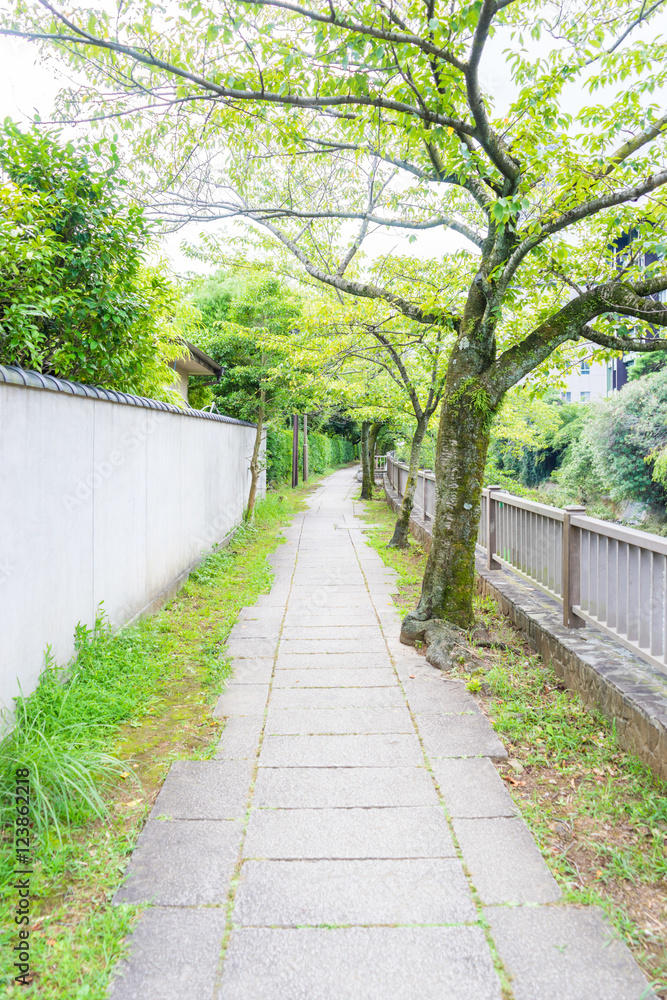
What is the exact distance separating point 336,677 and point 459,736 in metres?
1.17

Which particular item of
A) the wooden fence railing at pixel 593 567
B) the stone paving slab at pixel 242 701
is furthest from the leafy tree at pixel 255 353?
the stone paving slab at pixel 242 701

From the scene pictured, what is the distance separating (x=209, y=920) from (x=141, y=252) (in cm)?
442

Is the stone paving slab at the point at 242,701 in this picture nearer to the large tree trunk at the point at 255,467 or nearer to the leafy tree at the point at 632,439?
the large tree trunk at the point at 255,467

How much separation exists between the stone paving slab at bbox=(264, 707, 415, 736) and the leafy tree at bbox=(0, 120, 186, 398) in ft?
8.74

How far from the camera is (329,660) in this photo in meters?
4.71

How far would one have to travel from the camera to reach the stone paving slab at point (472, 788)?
8.93ft

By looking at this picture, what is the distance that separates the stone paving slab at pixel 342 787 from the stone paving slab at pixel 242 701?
705mm

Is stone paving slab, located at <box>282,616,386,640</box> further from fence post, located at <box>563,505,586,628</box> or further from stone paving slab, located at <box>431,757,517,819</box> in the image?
stone paving slab, located at <box>431,757,517,819</box>

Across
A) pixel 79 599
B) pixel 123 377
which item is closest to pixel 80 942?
pixel 79 599

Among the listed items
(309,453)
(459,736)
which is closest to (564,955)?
(459,736)

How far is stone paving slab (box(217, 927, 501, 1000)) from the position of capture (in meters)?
1.77

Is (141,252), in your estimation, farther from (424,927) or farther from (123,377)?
(424,927)

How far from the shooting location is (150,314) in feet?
16.6

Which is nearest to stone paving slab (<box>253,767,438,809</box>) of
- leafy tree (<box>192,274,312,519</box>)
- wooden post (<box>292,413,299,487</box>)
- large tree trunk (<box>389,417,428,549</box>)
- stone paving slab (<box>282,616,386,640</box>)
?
stone paving slab (<box>282,616,386,640</box>)
